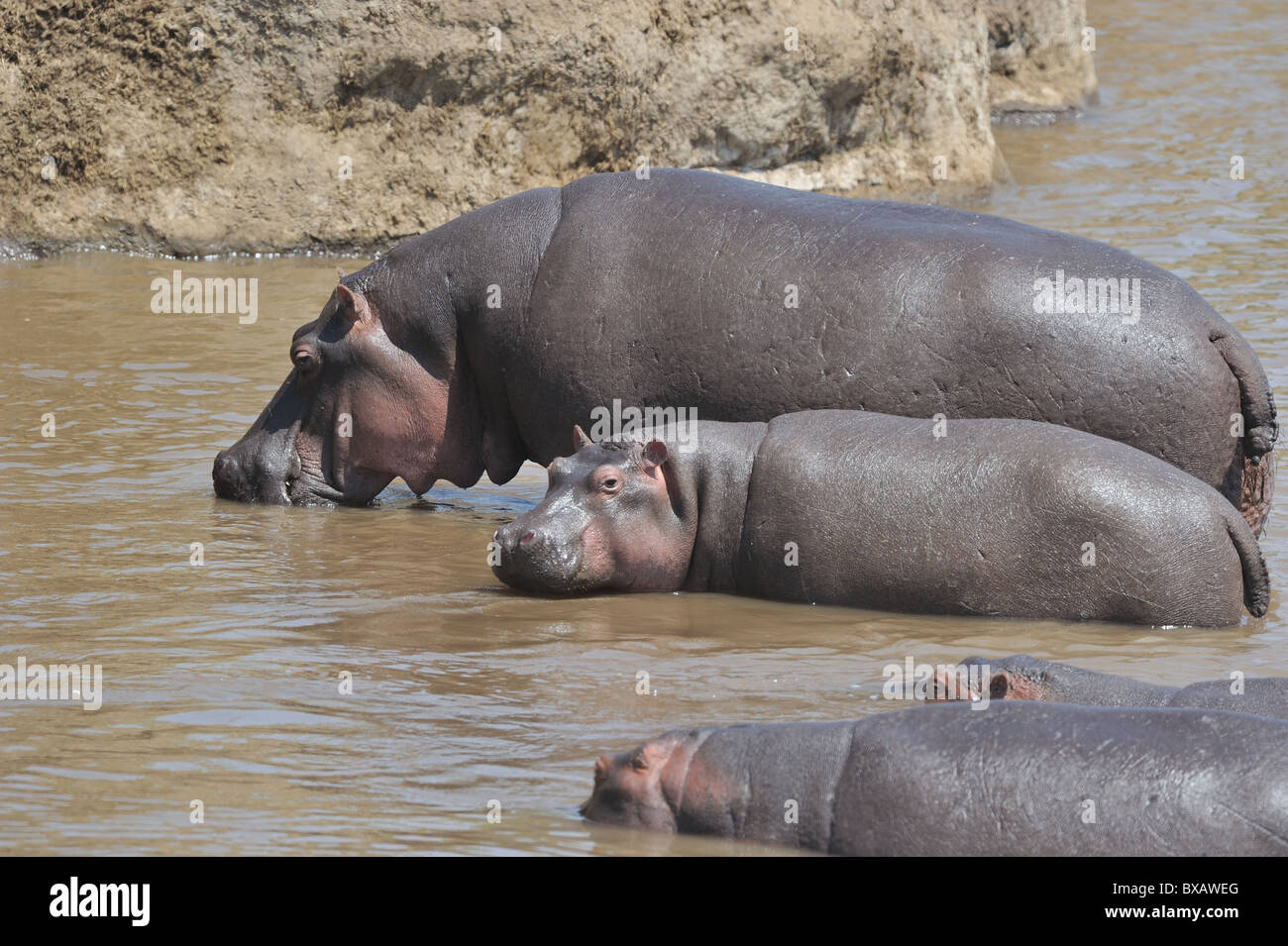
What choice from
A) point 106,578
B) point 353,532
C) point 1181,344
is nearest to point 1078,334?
point 1181,344

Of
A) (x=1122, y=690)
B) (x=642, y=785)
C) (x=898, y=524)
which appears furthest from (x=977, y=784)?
(x=898, y=524)

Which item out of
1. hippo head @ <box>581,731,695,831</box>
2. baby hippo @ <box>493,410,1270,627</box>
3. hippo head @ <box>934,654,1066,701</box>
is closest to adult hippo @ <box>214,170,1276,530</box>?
baby hippo @ <box>493,410,1270,627</box>

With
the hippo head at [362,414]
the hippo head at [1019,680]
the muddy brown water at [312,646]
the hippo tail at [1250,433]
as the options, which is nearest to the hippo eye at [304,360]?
the hippo head at [362,414]

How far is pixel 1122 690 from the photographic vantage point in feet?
17.8

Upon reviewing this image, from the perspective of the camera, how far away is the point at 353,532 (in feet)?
27.4

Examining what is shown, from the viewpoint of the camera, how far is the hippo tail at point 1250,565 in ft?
22.6

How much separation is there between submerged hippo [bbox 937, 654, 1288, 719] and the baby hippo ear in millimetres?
2026

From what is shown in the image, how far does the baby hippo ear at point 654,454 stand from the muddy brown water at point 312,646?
50cm

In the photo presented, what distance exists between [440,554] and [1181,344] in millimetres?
2965

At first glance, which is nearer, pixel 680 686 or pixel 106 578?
pixel 680 686

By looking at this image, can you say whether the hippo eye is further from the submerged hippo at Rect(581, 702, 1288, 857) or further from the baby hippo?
the submerged hippo at Rect(581, 702, 1288, 857)

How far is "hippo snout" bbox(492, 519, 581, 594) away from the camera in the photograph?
7258 millimetres

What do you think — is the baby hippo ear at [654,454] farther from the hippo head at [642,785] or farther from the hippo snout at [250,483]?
the hippo head at [642,785]
